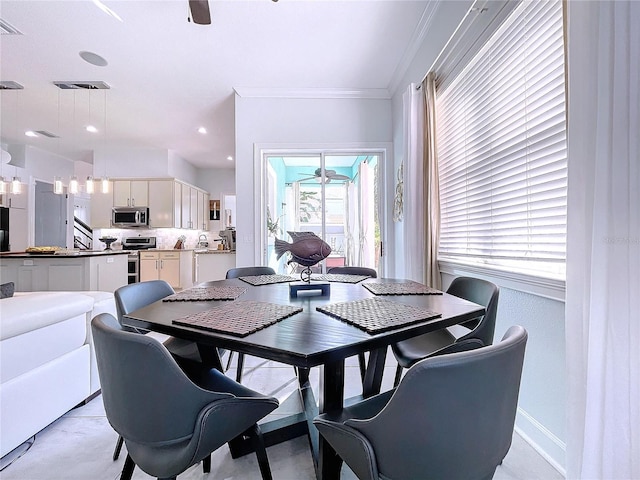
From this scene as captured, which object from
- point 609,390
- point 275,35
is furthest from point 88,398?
point 275,35

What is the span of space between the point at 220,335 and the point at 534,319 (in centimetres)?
151

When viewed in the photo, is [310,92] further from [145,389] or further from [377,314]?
[145,389]

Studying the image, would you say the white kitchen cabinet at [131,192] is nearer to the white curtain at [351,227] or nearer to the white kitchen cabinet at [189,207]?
the white kitchen cabinet at [189,207]

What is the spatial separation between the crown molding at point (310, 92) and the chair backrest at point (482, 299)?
2.79 m

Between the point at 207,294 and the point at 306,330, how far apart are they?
2.37ft

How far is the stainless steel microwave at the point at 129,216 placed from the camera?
5977 millimetres

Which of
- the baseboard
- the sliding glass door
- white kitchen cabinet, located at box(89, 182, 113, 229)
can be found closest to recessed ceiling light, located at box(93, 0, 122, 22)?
the sliding glass door

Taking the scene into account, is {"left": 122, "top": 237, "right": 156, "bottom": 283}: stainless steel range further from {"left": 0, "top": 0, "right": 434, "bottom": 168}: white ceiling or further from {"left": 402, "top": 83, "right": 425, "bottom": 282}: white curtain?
{"left": 402, "top": 83, "right": 425, "bottom": 282}: white curtain

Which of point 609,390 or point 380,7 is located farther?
point 380,7

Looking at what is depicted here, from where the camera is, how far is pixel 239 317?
1.06 m

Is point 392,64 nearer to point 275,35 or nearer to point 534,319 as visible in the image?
point 275,35

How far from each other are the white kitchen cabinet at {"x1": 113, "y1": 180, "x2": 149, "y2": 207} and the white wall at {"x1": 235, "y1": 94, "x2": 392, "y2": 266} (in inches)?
137

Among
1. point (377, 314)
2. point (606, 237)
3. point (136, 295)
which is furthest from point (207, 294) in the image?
point (606, 237)

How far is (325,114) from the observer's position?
3707 millimetres
